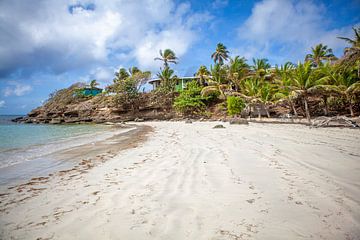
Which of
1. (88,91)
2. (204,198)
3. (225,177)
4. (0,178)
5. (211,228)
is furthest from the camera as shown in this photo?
(88,91)

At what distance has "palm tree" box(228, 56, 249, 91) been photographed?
113 ft

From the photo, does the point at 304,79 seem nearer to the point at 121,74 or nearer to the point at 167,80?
the point at 167,80

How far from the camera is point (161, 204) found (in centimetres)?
294

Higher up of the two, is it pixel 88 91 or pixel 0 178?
pixel 88 91

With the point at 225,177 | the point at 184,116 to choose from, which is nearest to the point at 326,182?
the point at 225,177

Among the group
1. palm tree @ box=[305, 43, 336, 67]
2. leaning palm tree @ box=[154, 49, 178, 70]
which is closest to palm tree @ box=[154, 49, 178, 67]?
leaning palm tree @ box=[154, 49, 178, 70]

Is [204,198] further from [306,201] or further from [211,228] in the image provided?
[306,201]

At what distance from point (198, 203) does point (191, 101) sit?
3309cm

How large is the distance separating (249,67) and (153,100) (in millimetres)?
20750

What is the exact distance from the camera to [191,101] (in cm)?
3562

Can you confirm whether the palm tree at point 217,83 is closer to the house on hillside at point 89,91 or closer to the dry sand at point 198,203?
the dry sand at point 198,203

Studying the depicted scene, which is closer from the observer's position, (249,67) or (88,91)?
(249,67)

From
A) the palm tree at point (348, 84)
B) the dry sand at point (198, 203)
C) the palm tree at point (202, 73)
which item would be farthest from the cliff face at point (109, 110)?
the dry sand at point (198, 203)

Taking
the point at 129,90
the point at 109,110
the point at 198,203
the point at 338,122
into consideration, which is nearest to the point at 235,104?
the point at 338,122
